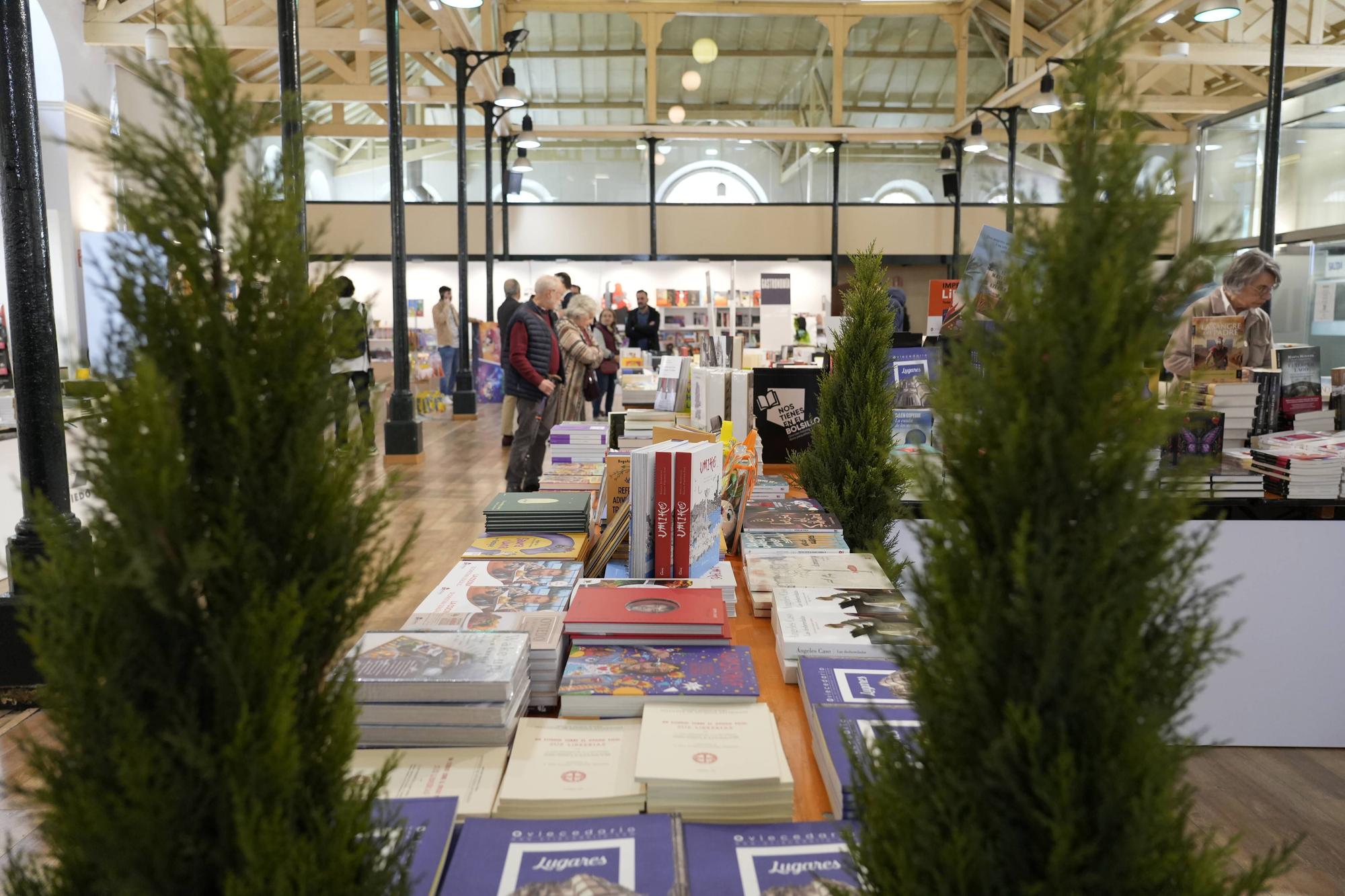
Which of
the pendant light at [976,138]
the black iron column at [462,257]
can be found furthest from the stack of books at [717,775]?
the pendant light at [976,138]

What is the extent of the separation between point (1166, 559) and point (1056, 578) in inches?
4.4

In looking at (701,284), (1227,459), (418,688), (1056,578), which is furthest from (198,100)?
(701,284)

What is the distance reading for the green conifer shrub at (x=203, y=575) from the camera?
2.61 ft

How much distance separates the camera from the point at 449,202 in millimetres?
16453

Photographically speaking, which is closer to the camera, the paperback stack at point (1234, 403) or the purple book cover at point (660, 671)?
the purple book cover at point (660, 671)

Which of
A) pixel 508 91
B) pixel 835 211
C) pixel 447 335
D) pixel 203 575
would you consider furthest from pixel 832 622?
pixel 835 211

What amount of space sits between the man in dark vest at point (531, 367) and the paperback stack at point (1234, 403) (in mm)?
3996

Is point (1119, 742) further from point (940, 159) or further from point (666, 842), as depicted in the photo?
point (940, 159)

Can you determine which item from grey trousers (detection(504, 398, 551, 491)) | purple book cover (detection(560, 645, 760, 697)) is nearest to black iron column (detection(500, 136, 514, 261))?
grey trousers (detection(504, 398, 551, 491))

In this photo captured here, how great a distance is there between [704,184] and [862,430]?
14.0 metres

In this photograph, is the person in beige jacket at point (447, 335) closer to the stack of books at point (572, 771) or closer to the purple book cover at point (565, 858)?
the stack of books at point (572, 771)

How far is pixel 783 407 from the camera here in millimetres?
4051

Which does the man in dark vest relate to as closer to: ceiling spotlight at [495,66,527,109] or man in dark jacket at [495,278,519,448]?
man in dark jacket at [495,278,519,448]

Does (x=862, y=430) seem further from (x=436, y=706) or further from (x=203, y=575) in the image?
(x=203, y=575)
